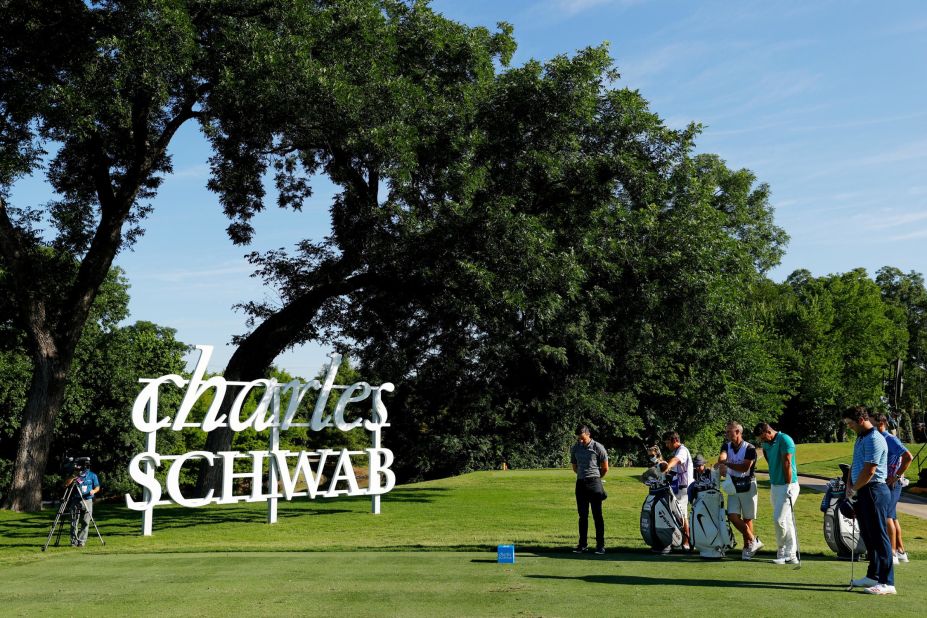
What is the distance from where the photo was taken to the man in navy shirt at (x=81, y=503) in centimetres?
1744

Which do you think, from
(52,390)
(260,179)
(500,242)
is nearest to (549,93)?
(500,242)

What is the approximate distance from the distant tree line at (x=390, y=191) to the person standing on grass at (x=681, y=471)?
30.8ft

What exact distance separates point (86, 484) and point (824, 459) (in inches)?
1647

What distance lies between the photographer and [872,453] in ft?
32.9

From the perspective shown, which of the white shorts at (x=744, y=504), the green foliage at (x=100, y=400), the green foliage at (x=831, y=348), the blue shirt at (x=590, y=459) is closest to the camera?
the white shorts at (x=744, y=504)

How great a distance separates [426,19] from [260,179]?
7.42m

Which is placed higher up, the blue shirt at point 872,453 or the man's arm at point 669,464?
the blue shirt at point 872,453

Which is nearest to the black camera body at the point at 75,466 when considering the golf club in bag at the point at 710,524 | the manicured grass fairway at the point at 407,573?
the manicured grass fairway at the point at 407,573

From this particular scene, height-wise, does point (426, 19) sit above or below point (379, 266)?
above

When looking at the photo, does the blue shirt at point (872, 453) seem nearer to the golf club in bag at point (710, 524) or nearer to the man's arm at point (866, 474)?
the man's arm at point (866, 474)

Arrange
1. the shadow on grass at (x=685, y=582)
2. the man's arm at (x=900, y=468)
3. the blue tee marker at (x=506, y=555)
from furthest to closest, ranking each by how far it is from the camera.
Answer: the blue tee marker at (x=506, y=555) < the man's arm at (x=900, y=468) < the shadow on grass at (x=685, y=582)

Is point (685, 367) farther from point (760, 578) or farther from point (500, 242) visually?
point (760, 578)

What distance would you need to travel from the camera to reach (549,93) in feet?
84.2

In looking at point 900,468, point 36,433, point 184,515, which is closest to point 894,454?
point 900,468
